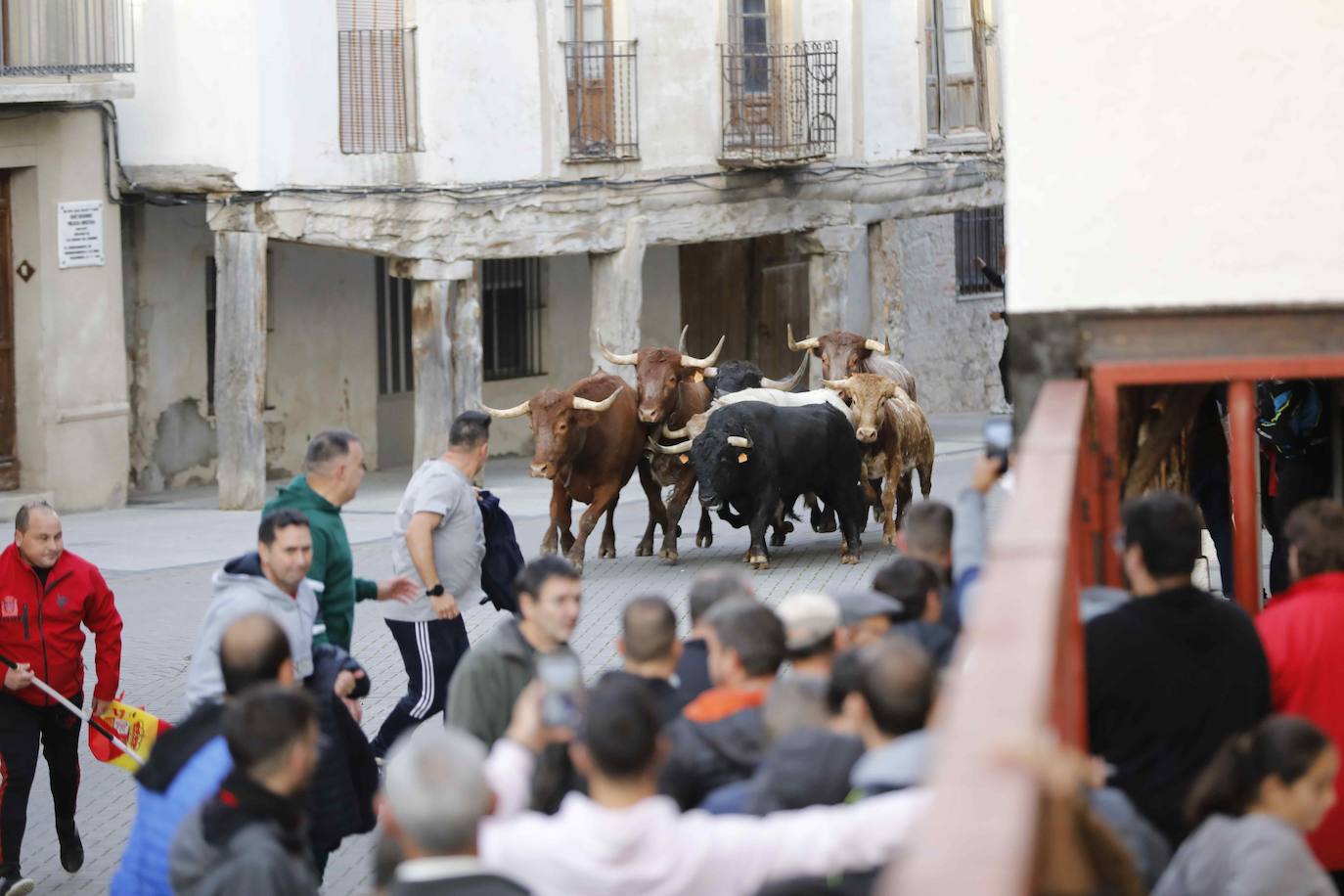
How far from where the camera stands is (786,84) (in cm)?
2423

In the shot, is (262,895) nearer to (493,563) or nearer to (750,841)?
(750,841)

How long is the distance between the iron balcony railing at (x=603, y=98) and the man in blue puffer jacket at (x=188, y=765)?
1752cm

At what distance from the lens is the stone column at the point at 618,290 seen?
917 inches

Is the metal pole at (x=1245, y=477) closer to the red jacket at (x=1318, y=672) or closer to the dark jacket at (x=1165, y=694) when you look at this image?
the red jacket at (x=1318, y=672)

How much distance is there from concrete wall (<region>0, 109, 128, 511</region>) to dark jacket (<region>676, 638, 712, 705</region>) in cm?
1481

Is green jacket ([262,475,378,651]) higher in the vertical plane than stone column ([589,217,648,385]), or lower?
lower

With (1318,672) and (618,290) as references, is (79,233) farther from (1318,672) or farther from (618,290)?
(1318,672)

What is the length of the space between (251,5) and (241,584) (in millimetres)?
14378

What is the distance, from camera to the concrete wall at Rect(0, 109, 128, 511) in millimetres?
19844

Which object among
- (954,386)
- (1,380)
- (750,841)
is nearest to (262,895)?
(750,841)

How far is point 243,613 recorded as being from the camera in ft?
22.2

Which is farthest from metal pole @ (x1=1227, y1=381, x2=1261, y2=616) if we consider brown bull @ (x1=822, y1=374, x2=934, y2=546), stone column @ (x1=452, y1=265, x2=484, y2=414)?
stone column @ (x1=452, y1=265, x2=484, y2=414)

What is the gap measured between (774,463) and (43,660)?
8.38 metres

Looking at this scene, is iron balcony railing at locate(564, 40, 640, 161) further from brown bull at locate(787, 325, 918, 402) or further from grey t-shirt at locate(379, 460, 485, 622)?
grey t-shirt at locate(379, 460, 485, 622)
